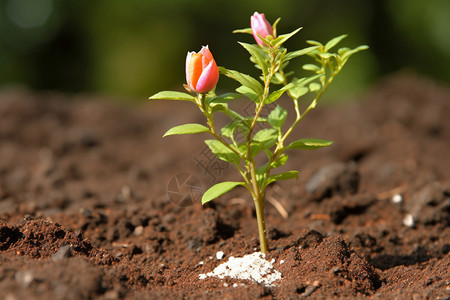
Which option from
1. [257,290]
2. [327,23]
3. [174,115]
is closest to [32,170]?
[174,115]

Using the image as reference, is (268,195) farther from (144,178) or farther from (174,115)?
(174,115)

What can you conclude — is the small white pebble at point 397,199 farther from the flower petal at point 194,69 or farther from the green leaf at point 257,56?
the flower petal at point 194,69

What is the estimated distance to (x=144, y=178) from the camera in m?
3.54

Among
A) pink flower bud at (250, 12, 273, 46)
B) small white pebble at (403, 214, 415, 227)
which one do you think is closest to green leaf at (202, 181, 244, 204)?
pink flower bud at (250, 12, 273, 46)

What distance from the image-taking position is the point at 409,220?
2.44m

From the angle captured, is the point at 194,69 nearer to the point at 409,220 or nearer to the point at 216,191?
the point at 216,191

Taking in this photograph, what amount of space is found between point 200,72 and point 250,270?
69cm

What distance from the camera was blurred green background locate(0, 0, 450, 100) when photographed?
7840 millimetres

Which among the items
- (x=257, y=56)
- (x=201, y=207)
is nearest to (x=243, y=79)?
(x=257, y=56)

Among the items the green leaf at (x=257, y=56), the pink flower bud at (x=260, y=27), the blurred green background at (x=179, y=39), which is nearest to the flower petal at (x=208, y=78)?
the green leaf at (x=257, y=56)

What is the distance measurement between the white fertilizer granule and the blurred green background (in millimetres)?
6013

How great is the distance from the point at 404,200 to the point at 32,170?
2619mm

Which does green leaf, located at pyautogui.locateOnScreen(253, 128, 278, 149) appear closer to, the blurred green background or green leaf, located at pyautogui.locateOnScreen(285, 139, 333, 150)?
green leaf, located at pyautogui.locateOnScreen(285, 139, 333, 150)

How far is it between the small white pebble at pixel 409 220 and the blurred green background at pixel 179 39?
5090mm
